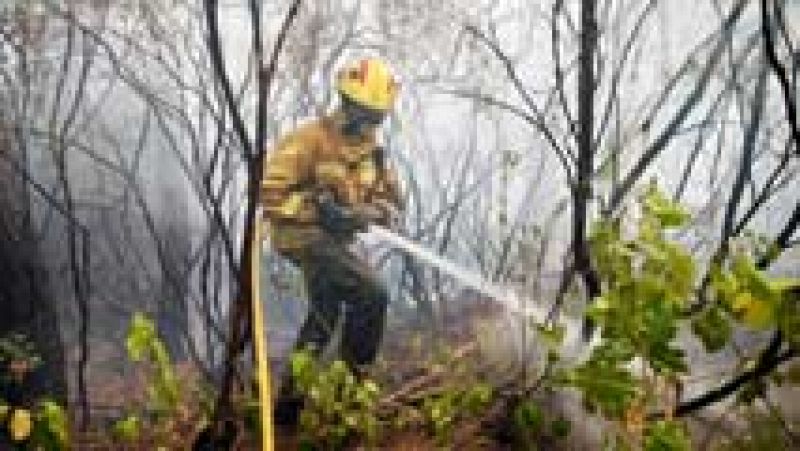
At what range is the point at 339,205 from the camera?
3.11 metres

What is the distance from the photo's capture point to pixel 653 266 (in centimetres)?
222

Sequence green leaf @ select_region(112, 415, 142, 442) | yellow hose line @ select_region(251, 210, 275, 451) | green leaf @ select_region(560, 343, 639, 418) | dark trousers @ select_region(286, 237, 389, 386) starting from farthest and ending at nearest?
dark trousers @ select_region(286, 237, 389, 386) → green leaf @ select_region(112, 415, 142, 442) → yellow hose line @ select_region(251, 210, 275, 451) → green leaf @ select_region(560, 343, 639, 418)

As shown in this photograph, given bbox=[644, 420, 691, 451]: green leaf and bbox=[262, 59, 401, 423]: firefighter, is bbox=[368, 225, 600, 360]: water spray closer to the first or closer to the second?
bbox=[262, 59, 401, 423]: firefighter

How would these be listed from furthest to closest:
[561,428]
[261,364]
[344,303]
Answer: [344,303], [561,428], [261,364]

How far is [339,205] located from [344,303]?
0.29 metres

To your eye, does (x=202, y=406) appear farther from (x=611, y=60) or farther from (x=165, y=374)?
(x=611, y=60)

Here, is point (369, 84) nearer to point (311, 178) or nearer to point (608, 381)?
point (311, 178)

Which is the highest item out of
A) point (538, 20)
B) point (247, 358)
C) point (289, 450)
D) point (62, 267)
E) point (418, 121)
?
point (538, 20)

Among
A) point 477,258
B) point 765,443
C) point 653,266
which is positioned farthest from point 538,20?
point 765,443

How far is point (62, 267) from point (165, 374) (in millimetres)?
534

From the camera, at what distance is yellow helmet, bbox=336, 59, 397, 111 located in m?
3.05

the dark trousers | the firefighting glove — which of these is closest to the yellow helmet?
the firefighting glove

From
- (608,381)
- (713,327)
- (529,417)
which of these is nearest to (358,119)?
(529,417)

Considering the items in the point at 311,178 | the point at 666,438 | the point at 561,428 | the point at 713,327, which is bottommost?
the point at 561,428
